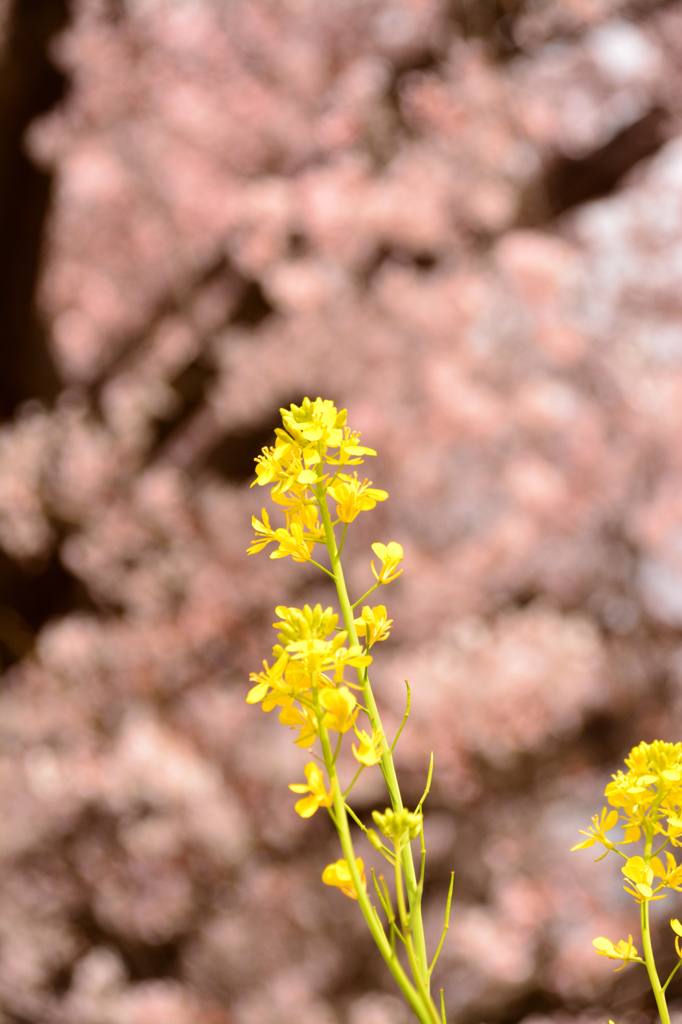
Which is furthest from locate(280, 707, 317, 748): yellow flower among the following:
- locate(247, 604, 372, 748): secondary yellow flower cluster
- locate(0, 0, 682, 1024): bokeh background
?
locate(0, 0, 682, 1024): bokeh background

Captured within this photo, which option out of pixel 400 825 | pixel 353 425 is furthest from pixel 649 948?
pixel 353 425

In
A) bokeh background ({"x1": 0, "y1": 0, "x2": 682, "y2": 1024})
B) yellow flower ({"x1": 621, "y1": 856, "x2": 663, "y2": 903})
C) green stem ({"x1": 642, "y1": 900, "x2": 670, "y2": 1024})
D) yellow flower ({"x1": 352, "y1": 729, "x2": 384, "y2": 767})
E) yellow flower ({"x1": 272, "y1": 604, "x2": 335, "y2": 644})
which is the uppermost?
bokeh background ({"x1": 0, "y1": 0, "x2": 682, "y2": 1024})

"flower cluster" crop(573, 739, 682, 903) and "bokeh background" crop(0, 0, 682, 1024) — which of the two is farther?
"bokeh background" crop(0, 0, 682, 1024)

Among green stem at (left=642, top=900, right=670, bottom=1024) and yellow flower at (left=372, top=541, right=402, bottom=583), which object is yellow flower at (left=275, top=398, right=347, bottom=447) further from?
green stem at (left=642, top=900, right=670, bottom=1024)

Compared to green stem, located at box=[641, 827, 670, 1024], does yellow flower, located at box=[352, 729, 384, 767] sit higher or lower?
higher

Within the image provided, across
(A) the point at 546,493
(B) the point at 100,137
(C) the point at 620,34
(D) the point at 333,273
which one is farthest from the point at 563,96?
(B) the point at 100,137

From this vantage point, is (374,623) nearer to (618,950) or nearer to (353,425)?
(618,950)
